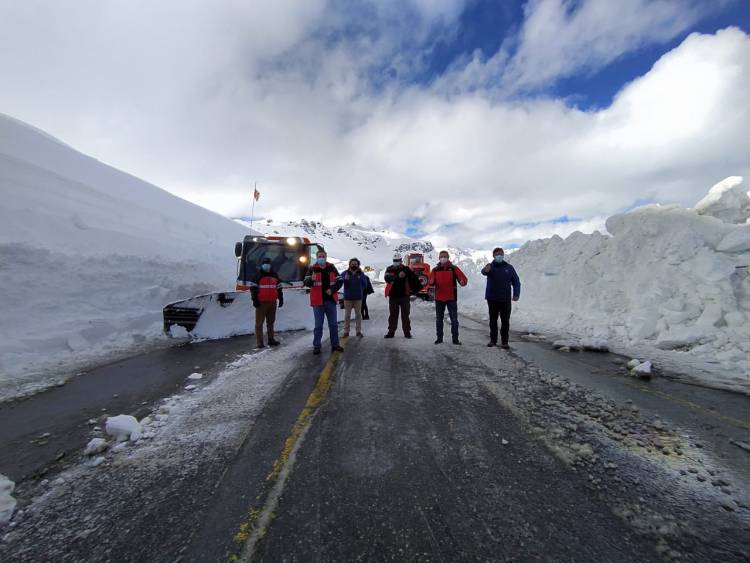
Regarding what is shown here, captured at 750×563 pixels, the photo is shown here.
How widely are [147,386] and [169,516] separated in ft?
11.2

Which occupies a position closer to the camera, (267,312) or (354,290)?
(267,312)

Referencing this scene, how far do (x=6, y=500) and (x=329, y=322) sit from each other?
16.8 ft

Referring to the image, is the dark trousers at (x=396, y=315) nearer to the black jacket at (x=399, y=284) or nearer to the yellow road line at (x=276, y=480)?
the black jacket at (x=399, y=284)

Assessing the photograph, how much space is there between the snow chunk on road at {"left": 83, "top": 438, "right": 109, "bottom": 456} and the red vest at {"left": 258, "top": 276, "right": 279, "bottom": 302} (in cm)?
469

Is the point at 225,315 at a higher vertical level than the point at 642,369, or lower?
higher

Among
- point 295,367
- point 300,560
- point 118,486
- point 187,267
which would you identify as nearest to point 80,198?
point 187,267

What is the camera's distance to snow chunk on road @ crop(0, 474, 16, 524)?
2253 mm

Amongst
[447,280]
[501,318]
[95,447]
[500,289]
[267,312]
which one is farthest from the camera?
[447,280]

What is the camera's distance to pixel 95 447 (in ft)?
10.2

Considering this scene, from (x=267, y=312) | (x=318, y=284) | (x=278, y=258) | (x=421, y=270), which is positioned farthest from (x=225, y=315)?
(x=421, y=270)

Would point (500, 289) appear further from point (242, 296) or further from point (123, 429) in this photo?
point (123, 429)

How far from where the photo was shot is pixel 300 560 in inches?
71.7

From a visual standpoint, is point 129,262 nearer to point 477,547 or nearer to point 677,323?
point 477,547

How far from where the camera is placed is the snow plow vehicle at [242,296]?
8.38 metres
